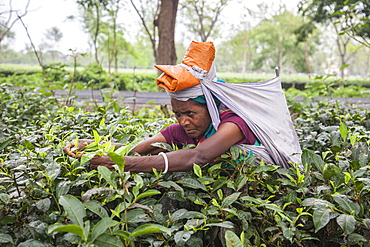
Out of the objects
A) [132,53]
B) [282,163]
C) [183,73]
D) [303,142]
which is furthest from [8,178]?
[132,53]

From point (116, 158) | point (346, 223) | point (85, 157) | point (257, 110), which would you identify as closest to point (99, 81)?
point (257, 110)

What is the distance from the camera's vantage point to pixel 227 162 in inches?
64.8

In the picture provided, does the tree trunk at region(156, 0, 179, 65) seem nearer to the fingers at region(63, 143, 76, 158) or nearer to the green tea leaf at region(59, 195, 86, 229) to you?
the fingers at region(63, 143, 76, 158)

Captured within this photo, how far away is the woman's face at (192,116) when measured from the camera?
6.14 ft

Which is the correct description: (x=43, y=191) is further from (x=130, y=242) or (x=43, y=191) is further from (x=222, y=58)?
(x=222, y=58)

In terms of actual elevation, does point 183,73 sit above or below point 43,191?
above

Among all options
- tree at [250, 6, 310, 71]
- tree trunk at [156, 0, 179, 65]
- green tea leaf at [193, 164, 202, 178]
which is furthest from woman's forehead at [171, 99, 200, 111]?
tree at [250, 6, 310, 71]

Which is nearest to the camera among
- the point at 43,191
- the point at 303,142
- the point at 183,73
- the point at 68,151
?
the point at 43,191

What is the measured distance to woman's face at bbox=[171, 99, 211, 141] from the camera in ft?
6.14

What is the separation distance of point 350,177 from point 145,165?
863mm

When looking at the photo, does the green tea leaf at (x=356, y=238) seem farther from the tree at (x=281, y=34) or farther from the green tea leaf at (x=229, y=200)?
the tree at (x=281, y=34)

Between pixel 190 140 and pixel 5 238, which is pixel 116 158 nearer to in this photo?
pixel 5 238

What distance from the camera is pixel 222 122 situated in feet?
5.98

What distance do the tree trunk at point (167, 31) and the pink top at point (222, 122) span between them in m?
6.01
